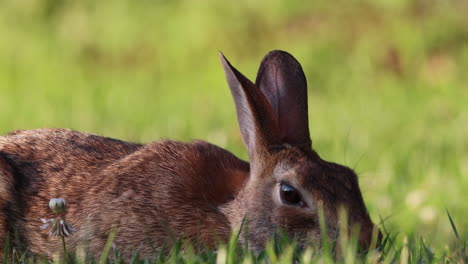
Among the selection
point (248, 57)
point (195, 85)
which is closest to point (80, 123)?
point (195, 85)

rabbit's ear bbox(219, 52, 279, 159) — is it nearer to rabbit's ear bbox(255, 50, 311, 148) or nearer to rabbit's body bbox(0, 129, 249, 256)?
rabbit's ear bbox(255, 50, 311, 148)

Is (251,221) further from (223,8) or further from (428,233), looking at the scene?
(223,8)

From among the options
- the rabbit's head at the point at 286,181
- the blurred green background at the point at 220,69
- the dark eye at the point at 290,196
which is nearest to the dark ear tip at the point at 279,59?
the rabbit's head at the point at 286,181

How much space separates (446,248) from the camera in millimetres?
4531

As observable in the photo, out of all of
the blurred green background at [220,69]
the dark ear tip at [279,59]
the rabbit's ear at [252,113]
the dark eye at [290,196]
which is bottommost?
the dark eye at [290,196]

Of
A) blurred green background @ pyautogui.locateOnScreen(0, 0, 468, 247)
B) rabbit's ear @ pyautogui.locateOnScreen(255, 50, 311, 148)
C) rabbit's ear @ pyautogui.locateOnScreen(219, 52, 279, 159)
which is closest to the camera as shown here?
rabbit's ear @ pyautogui.locateOnScreen(219, 52, 279, 159)

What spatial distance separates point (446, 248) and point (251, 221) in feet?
3.56

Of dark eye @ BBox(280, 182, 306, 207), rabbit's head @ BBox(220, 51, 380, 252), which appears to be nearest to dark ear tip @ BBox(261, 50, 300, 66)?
rabbit's head @ BBox(220, 51, 380, 252)

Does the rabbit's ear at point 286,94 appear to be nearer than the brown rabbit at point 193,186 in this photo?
No

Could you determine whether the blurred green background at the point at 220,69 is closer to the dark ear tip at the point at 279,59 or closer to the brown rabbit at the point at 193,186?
the dark ear tip at the point at 279,59

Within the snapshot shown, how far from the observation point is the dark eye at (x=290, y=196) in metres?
4.03

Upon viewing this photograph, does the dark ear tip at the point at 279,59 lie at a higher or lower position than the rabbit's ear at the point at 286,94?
higher

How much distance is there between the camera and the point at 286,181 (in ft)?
13.4

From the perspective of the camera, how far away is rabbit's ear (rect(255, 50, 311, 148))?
443 centimetres
